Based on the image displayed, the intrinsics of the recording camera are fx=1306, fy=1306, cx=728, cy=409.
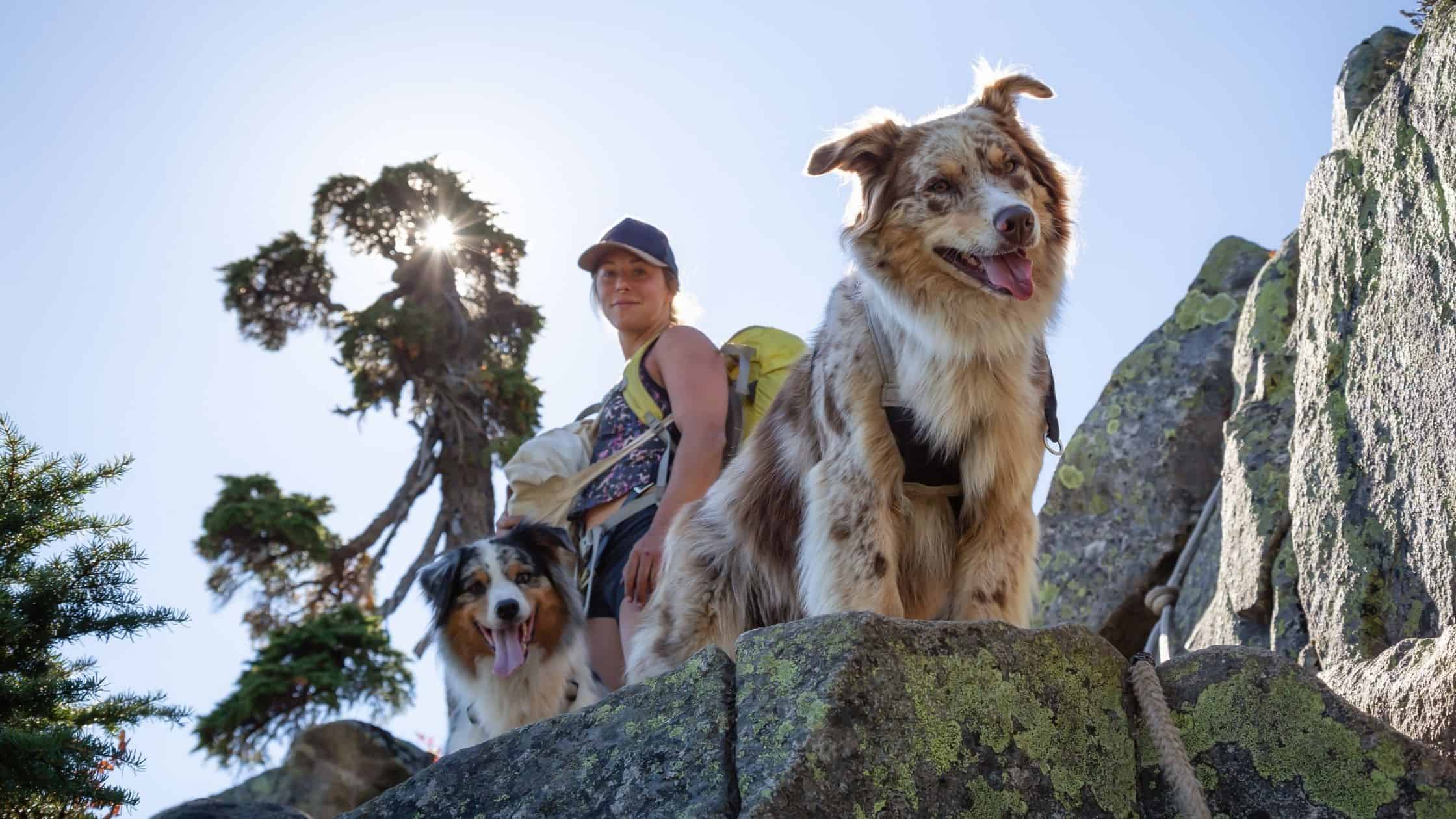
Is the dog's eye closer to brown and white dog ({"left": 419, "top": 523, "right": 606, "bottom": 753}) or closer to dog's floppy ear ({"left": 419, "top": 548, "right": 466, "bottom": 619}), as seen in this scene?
brown and white dog ({"left": 419, "top": 523, "right": 606, "bottom": 753})

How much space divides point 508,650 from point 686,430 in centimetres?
196

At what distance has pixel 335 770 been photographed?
878 centimetres

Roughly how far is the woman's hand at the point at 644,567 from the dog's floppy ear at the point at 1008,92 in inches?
78.7

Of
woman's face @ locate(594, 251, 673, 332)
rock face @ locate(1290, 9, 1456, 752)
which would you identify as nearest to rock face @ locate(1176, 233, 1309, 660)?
rock face @ locate(1290, 9, 1456, 752)

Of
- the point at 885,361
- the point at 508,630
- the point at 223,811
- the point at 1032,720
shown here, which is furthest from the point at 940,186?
the point at 508,630

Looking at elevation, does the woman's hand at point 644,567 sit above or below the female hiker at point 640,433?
below

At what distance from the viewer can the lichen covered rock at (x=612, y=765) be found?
106 inches

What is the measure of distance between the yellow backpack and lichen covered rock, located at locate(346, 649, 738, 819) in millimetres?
2385

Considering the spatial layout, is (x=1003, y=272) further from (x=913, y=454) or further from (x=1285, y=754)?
(x=1285, y=754)

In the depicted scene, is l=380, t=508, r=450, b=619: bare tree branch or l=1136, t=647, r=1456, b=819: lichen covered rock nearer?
l=1136, t=647, r=1456, b=819: lichen covered rock

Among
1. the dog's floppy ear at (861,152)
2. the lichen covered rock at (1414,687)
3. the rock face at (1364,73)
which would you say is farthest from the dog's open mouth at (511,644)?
the rock face at (1364,73)

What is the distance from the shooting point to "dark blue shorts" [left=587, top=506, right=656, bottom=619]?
528 centimetres

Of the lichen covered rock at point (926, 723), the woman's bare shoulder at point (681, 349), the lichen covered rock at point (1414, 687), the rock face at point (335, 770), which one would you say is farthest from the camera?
the rock face at point (335, 770)

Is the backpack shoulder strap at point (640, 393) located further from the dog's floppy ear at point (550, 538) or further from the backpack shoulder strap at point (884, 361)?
the backpack shoulder strap at point (884, 361)
